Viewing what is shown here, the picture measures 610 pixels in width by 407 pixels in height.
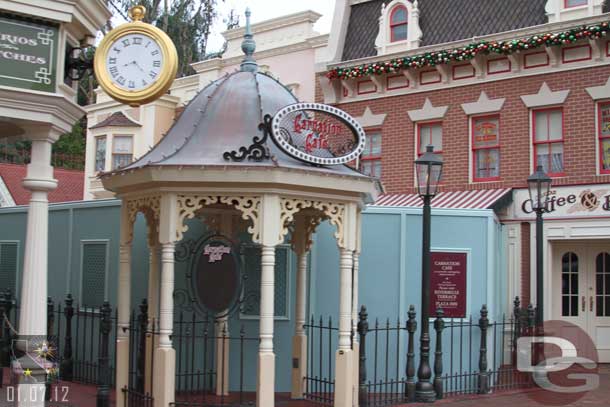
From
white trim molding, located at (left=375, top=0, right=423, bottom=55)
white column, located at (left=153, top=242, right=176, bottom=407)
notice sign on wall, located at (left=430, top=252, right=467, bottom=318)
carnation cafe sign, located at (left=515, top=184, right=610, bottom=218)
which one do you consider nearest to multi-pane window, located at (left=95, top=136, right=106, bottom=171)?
white trim molding, located at (left=375, top=0, right=423, bottom=55)

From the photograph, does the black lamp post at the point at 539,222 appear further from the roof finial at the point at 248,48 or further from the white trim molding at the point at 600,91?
the roof finial at the point at 248,48

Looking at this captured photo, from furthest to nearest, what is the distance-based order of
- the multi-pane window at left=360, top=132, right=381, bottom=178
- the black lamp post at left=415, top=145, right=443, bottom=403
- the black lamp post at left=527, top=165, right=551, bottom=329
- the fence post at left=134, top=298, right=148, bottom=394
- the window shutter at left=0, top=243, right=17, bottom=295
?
the multi-pane window at left=360, top=132, right=381, bottom=178
the window shutter at left=0, top=243, right=17, bottom=295
the black lamp post at left=527, top=165, right=551, bottom=329
the black lamp post at left=415, top=145, right=443, bottom=403
the fence post at left=134, top=298, right=148, bottom=394

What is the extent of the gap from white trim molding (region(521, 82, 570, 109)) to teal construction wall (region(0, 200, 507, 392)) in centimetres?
474

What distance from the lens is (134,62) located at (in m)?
8.53

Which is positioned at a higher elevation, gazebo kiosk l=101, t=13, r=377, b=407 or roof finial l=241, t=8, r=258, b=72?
roof finial l=241, t=8, r=258, b=72

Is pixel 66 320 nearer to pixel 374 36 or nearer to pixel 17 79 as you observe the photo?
pixel 17 79

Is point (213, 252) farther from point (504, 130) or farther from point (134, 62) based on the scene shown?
point (504, 130)

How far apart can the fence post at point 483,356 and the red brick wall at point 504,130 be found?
566 cm

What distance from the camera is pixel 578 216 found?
17.0m

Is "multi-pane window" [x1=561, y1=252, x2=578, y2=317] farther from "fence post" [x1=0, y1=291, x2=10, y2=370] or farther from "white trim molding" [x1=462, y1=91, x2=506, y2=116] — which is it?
"fence post" [x1=0, y1=291, x2=10, y2=370]

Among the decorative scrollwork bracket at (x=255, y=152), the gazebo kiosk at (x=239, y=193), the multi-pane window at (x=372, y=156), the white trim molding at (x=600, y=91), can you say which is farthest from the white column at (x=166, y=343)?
the multi-pane window at (x=372, y=156)

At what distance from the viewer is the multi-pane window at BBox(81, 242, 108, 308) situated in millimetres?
13648

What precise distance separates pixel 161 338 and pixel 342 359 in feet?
7.30

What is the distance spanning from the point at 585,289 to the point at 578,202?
6.81 feet
